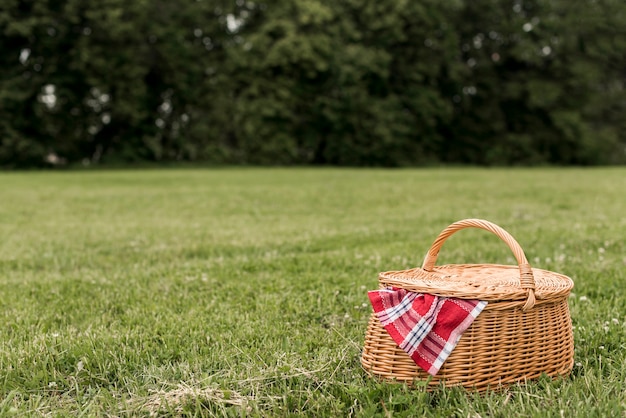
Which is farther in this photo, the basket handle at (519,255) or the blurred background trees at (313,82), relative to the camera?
the blurred background trees at (313,82)

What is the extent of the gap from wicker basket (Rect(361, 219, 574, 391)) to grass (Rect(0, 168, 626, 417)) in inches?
2.9

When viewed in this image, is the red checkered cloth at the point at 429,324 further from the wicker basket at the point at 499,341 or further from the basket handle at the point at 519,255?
the basket handle at the point at 519,255

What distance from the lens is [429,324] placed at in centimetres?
264

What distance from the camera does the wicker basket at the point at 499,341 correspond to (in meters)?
2.65

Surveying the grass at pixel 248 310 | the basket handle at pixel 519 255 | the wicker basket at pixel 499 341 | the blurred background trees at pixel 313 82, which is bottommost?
the grass at pixel 248 310

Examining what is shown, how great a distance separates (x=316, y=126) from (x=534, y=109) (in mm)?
15102

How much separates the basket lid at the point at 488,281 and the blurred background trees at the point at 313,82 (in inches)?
1197

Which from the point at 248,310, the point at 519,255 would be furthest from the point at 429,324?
the point at 248,310

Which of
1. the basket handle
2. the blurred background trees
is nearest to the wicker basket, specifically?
the basket handle

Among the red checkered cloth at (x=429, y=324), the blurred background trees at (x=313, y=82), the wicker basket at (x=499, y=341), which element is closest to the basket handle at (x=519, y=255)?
the wicker basket at (x=499, y=341)

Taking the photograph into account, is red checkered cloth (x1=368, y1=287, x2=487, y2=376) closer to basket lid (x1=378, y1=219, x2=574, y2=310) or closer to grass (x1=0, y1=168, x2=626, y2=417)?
basket lid (x1=378, y1=219, x2=574, y2=310)

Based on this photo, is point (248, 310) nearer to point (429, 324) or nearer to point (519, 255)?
point (429, 324)

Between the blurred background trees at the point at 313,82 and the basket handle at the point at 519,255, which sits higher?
the blurred background trees at the point at 313,82

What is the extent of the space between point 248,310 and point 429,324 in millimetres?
1794
